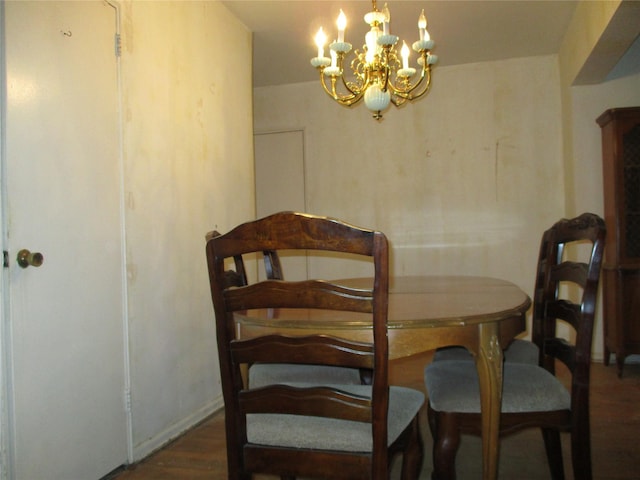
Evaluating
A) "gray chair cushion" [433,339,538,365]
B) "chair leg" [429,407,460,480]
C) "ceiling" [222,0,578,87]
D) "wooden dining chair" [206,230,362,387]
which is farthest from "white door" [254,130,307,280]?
"chair leg" [429,407,460,480]

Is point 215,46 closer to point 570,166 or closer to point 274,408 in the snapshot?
point 274,408

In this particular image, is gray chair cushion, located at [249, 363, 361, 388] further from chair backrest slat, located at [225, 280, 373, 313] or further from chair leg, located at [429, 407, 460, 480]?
chair backrest slat, located at [225, 280, 373, 313]

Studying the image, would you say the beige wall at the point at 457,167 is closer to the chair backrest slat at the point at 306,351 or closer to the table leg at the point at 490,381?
the table leg at the point at 490,381

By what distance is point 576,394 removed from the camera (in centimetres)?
151

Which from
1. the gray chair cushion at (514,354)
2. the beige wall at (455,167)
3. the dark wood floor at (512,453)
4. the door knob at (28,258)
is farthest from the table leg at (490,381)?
the beige wall at (455,167)

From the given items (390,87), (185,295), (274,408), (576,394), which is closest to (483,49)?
(390,87)

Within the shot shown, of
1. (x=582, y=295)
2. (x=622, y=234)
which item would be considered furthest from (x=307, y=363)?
(x=622, y=234)

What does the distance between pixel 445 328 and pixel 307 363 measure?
407 millimetres

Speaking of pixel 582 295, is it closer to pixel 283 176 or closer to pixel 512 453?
pixel 512 453

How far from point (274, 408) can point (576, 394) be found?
2.97 feet

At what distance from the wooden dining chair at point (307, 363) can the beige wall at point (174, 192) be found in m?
1.16

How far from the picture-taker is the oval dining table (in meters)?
1.36

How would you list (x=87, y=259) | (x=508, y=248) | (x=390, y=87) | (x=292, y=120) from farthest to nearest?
(x=292, y=120)
(x=508, y=248)
(x=390, y=87)
(x=87, y=259)

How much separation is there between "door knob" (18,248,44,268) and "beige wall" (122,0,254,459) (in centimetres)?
53
